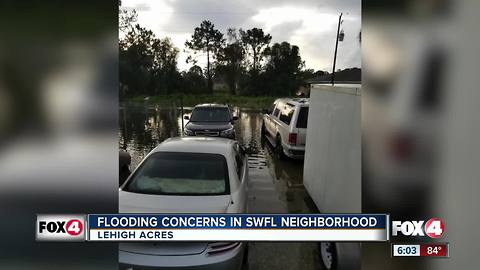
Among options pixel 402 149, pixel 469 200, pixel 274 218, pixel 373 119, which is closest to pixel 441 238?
pixel 469 200

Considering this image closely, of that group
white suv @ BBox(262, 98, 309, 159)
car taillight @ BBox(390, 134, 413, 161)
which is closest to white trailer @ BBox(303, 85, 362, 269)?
car taillight @ BBox(390, 134, 413, 161)

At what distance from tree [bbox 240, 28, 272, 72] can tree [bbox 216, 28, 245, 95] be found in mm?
113

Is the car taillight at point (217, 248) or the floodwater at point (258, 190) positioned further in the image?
the floodwater at point (258, 190)

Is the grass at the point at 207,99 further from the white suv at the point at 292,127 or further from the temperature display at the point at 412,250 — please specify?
the temperature display at the point at 412,250

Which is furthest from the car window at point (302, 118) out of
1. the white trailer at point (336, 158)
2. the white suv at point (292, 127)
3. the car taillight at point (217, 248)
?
the car taillight at point (217, 248)

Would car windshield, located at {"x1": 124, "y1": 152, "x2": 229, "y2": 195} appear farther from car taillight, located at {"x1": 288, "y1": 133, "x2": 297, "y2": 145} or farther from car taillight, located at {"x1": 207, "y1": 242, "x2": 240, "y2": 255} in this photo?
car taillight, located at {"x1": 288, "y1": 133, "x2": 297, "y2": 145}

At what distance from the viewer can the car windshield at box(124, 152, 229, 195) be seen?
154 inches

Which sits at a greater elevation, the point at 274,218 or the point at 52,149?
the point at 52,149

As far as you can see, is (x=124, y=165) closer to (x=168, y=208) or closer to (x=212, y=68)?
(x=168, y=208)

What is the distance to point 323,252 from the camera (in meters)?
4.38

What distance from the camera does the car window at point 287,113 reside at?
909cm

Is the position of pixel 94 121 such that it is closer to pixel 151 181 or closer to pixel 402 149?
pixel 151 181

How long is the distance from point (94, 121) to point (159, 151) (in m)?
1.26

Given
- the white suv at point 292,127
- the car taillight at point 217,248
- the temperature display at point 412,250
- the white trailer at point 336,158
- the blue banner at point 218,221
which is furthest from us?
the white suv at point 292,127
